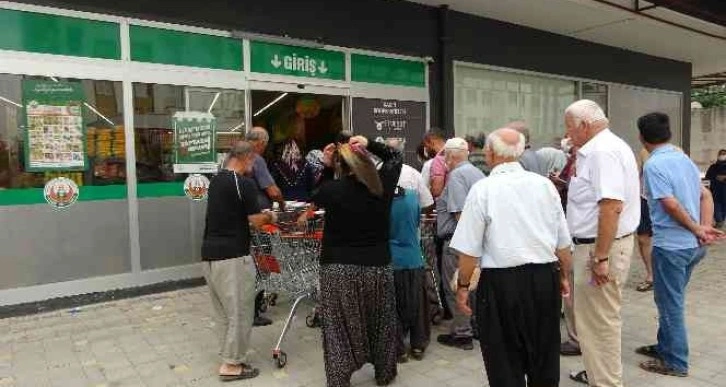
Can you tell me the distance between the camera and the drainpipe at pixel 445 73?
29.3 feet

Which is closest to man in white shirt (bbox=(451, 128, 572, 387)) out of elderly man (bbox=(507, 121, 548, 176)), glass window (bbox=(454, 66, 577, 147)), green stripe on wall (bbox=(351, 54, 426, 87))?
elderly man (bbox=(507, 121, 548, 176))

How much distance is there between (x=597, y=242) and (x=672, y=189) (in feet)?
3.22

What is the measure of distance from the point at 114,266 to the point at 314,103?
11.5ft

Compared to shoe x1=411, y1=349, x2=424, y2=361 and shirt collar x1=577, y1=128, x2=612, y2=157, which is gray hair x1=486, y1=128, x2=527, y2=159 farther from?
shoe x1=411, y1=349, x2=424, y2=361

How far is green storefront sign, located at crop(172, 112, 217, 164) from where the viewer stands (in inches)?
261

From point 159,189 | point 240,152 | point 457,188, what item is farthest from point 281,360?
point 159,189

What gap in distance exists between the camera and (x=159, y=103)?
254 inches

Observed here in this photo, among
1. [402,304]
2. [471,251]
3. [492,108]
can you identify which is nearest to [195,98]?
[402,304]

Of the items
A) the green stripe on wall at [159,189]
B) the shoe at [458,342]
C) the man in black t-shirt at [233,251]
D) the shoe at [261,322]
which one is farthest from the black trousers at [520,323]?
the green stripe on wall at [159,189]

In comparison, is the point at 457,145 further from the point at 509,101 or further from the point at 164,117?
the point at 509,101

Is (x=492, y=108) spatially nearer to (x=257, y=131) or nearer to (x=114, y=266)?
(x=257, y=131)

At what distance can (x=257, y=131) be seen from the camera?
18.5 feet

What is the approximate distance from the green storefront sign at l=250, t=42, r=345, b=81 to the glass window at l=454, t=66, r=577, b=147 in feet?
7.88

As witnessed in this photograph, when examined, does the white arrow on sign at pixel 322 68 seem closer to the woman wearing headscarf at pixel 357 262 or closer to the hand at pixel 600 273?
the woman wearing headscarf at pixel 357 262
